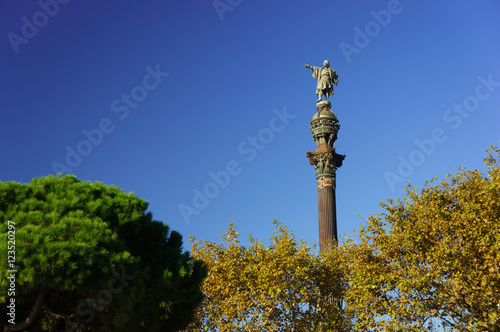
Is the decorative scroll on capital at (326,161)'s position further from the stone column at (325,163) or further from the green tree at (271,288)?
the green tree at (271,288)

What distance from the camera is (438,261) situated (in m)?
18.7

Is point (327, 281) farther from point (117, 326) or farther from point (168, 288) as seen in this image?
point (117, 326)

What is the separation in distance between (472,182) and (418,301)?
5.34 meters

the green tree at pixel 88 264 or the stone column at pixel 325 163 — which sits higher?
the stone column at pixel 325 163

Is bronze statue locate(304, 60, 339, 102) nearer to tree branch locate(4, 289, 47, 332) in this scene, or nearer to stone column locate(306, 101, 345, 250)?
stone column locate(306, 101, 345, 250)

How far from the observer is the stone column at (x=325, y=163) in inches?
1275

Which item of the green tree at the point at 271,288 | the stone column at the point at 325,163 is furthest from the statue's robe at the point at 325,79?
the green tree at the point at 271,288

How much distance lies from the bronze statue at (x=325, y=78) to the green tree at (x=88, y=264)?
931 inches

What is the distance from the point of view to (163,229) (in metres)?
17.9

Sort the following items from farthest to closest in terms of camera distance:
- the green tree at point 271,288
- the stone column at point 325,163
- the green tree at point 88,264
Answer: the stone column at point 325,163 → the green tree at point 271,288 → the green tree at point 88,264

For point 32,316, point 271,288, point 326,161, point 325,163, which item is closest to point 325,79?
point 326,161

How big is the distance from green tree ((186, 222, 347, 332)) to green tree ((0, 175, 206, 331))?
256 inches

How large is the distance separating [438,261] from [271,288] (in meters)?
7.57

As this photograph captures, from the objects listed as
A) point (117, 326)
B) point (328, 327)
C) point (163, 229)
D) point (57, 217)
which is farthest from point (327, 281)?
point (57, 217)
